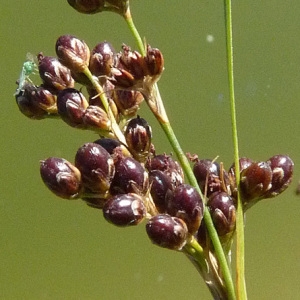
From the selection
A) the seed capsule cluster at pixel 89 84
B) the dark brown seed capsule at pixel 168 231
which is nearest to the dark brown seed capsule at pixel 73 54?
the seed capsule cluster at pixel 89 84

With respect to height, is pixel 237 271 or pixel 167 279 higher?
pixel 167 279

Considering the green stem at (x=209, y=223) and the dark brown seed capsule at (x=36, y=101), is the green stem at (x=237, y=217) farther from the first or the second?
the dark brown seed capsule at (x=36, y=101)

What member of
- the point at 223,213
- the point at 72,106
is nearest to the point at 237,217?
the point at 223,213

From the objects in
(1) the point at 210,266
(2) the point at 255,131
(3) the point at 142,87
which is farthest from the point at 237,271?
(2) the point at 255,131

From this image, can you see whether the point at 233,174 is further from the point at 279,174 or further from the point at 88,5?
the point at 88,5

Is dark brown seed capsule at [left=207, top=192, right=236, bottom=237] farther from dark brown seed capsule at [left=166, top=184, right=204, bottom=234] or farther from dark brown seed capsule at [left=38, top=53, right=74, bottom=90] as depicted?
dark brown seed capsule at [left=38, top=53, right=74, bottom=90]

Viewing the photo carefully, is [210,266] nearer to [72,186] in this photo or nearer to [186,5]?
[72,186]
